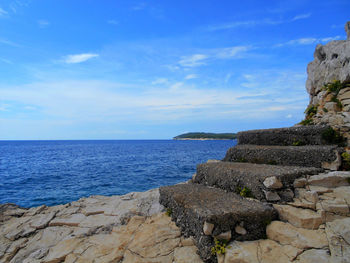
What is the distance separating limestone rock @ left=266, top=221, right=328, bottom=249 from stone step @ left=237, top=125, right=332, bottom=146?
18.0ft

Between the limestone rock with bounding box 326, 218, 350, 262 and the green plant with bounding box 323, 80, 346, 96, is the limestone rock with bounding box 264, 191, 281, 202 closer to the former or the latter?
the limestone rock with bounding box 326, 218, 350, 262

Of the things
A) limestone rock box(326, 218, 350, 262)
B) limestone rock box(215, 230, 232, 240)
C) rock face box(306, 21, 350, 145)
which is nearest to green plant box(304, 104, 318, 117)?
rock face box(306, 21, 350, 145)

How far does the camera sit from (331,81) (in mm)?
12273

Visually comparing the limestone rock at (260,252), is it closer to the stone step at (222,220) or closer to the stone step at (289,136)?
the stone step at (222,220)

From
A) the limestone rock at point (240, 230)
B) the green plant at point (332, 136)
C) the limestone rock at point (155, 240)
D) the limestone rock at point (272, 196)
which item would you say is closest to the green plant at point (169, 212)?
the limestone rock at point (155, 240)

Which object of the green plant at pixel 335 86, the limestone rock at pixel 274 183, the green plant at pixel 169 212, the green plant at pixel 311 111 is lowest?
the green plant at pixel 169 212

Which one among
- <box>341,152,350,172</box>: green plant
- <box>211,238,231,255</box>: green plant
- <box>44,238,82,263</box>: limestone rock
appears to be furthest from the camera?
<box>341,152,350,172</box>: green plant

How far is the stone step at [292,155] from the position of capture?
8164mm

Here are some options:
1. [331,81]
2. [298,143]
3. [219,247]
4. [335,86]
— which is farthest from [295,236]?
[331,81]

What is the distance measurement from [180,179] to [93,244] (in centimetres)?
1857

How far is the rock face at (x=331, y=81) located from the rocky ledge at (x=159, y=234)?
158 inches

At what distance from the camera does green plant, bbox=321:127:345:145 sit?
9.37m

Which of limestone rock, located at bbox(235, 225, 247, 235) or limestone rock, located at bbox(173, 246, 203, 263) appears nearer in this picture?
limestone rock, located at bbox(173, 246, 203, 263)

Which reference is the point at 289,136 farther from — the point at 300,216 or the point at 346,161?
the point at 300,216
